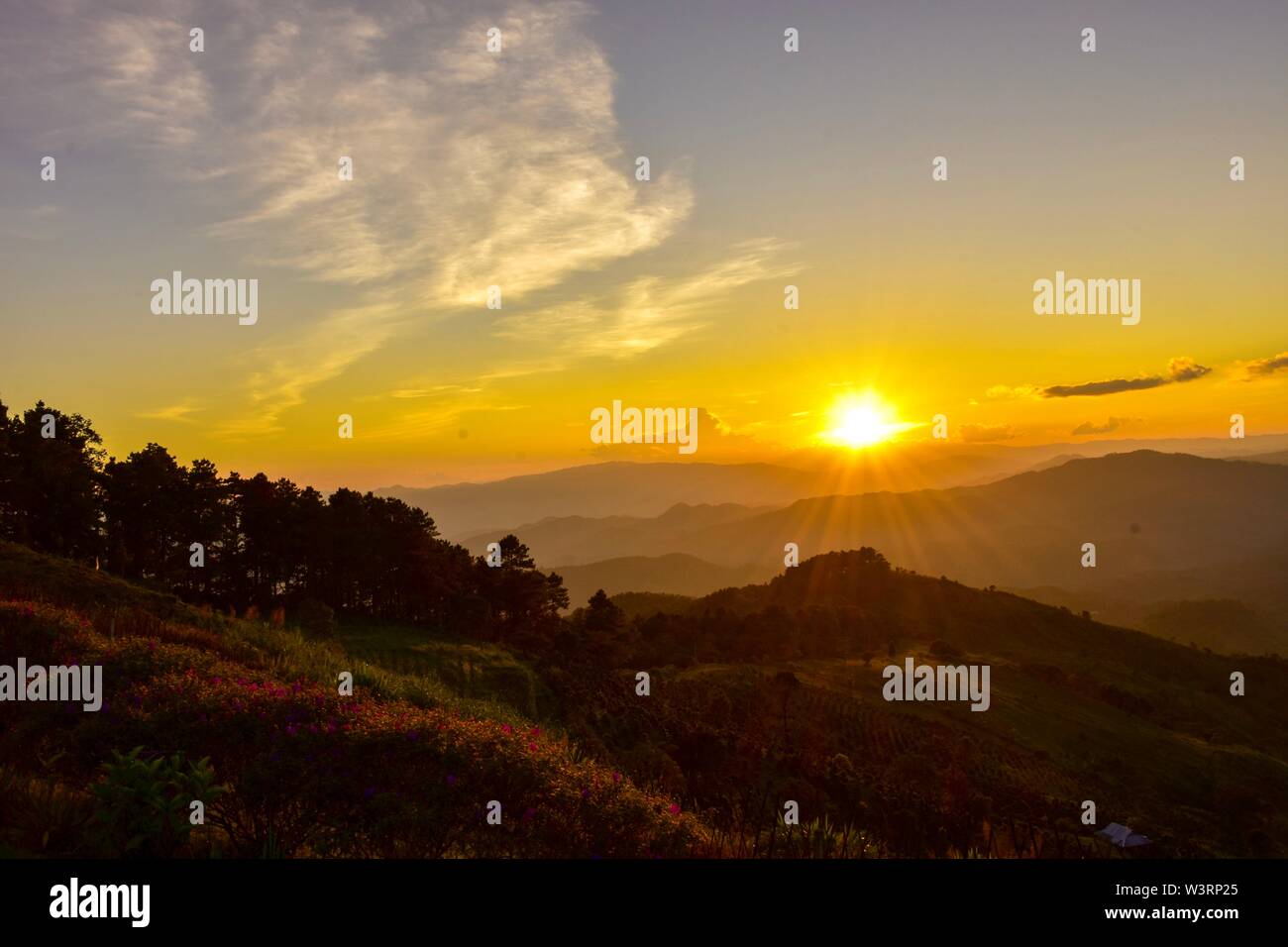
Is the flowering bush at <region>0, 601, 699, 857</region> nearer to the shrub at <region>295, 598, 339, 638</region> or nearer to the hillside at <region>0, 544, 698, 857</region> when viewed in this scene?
the hillside at <region>0, 544, 698, 857</region>

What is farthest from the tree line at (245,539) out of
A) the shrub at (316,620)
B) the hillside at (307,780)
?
the hillside at (307,780)

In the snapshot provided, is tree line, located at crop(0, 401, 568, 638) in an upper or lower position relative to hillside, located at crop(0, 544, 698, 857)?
upper

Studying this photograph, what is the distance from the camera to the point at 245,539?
3928cm

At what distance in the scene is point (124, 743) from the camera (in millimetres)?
8852

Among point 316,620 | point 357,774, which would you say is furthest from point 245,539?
point 357,774

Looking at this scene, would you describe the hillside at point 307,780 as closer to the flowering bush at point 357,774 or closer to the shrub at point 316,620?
the flowering bush at point 357,774

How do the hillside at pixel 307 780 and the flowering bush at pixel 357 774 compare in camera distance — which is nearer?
the hillside at pixel 307 780

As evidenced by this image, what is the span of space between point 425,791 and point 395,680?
9.17 m

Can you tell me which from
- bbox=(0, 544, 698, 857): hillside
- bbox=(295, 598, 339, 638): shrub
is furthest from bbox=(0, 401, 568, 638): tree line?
bbox=(0, 544, 698, 857): hillside

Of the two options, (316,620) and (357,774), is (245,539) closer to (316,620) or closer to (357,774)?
(316,620)

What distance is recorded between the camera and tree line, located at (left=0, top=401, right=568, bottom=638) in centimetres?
3519

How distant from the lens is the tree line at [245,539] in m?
35.2
